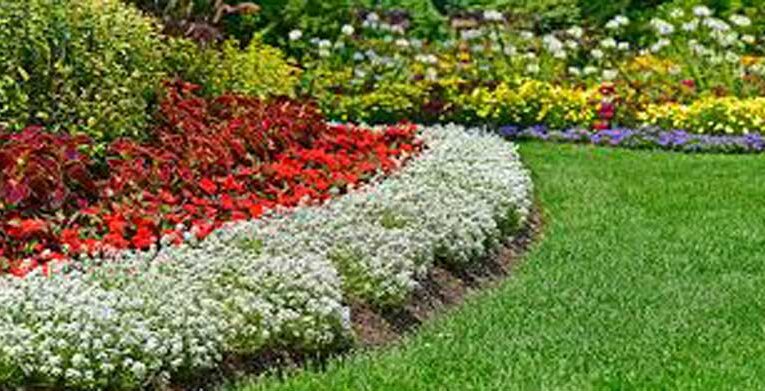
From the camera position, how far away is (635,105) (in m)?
16.8

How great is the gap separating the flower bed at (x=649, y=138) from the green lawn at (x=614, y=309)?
2480mm

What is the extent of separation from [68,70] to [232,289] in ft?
11.9

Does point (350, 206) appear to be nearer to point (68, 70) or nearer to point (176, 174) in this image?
point (176, 174)

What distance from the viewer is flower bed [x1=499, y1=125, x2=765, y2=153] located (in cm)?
1529

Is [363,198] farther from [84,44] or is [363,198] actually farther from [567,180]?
[567,180]

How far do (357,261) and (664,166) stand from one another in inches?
246

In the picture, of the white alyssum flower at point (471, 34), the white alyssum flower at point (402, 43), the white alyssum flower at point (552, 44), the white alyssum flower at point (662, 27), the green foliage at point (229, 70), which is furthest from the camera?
the white alyssum flower at point (662, 27)

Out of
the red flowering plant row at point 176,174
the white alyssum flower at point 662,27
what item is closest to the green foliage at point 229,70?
the red flowering plant row at point 176,174

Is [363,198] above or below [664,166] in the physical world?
above

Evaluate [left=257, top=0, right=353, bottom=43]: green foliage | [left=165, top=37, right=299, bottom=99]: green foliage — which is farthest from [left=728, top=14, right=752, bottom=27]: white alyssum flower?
[left=165, top=37, right=299, bottom=99]: green foliage

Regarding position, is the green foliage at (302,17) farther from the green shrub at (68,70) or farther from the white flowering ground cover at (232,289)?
the white flowering ground cover at (232,289)

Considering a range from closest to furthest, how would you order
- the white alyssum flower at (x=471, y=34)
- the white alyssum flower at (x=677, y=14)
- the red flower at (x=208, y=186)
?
1. the red flower at (x=208, y=186)
2. the white alyssum flower at (x=471, y=34)
3. the white alyssum flower at (x=677, y=14)

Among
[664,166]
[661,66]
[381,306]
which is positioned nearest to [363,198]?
[381,306]

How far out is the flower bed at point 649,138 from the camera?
1529cm
